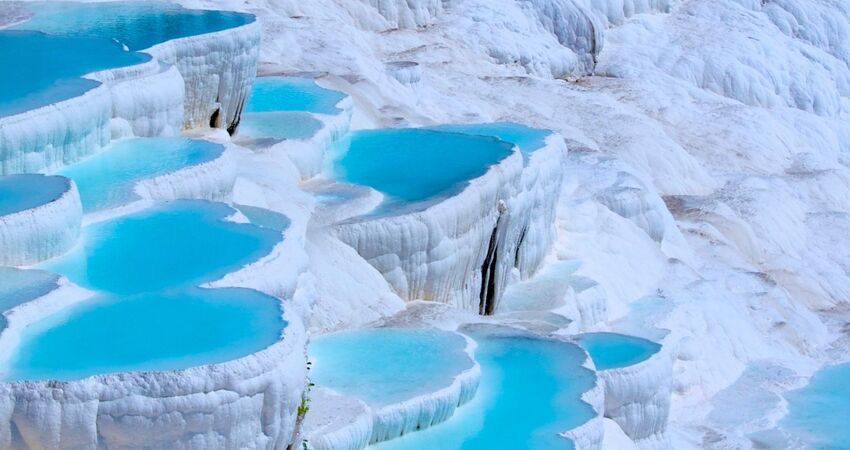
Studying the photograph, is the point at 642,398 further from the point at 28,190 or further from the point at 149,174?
the point at 28,190

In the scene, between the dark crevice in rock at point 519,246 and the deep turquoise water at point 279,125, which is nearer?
the deep turquoise water at point 279,125

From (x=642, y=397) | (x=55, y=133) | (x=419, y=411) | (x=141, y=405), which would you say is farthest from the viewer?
(x=642, y=397)

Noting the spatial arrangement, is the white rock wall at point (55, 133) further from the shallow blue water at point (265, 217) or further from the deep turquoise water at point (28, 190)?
the shallow blue water at point (265, 217)

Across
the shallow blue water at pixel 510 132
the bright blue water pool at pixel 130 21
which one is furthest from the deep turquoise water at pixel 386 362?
the shallow blue water at pixel 510 132

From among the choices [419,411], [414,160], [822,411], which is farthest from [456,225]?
[822,411]

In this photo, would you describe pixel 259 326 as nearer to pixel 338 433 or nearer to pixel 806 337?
pixel 338 433

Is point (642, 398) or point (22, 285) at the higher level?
point (22, 285)

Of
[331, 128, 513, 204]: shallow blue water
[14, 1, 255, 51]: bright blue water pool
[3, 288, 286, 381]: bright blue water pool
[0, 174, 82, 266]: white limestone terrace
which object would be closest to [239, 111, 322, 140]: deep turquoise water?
[331, 128, 513, 204]: shallow blue water
